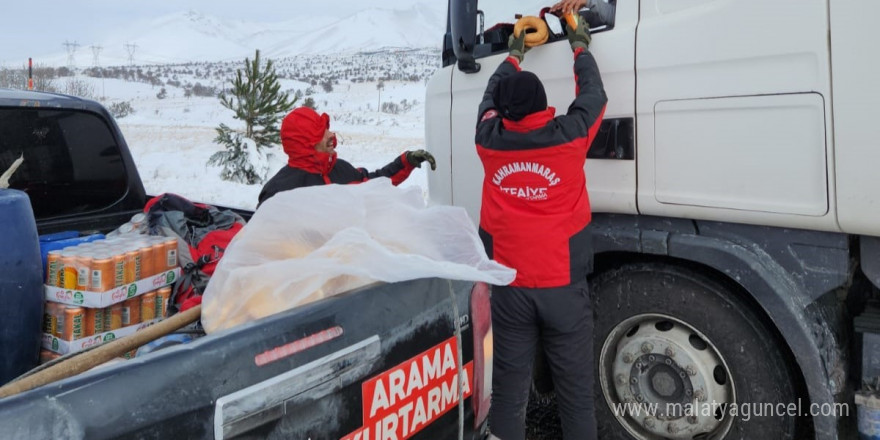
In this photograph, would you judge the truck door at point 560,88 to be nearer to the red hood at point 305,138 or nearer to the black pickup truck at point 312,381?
the red hood at point 305,138

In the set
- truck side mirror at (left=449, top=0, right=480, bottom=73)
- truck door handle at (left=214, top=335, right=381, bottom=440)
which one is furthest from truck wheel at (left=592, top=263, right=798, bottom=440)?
truck door handle at (left=214, top=335, right=381, bottom=440)

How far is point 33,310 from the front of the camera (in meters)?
2.26

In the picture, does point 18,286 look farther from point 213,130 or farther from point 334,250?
point 213,130

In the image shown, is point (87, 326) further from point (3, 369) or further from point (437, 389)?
point (437, 389)

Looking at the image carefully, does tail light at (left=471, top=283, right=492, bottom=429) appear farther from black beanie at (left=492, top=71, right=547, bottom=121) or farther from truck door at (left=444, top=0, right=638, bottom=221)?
truck door at (left=444, top=0, right=638, bottom=221)

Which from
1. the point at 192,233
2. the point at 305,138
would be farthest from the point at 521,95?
the point at 192,233

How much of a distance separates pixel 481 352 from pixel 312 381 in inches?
29.5

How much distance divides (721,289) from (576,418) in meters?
0.94

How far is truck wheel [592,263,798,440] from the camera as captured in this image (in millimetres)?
2699

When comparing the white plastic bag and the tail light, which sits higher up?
the white plastic bag

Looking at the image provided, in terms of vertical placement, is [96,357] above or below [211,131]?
below

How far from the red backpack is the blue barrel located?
53 centimetres

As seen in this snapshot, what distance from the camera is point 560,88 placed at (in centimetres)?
315

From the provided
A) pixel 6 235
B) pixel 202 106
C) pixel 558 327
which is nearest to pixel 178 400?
pixel 6 235
